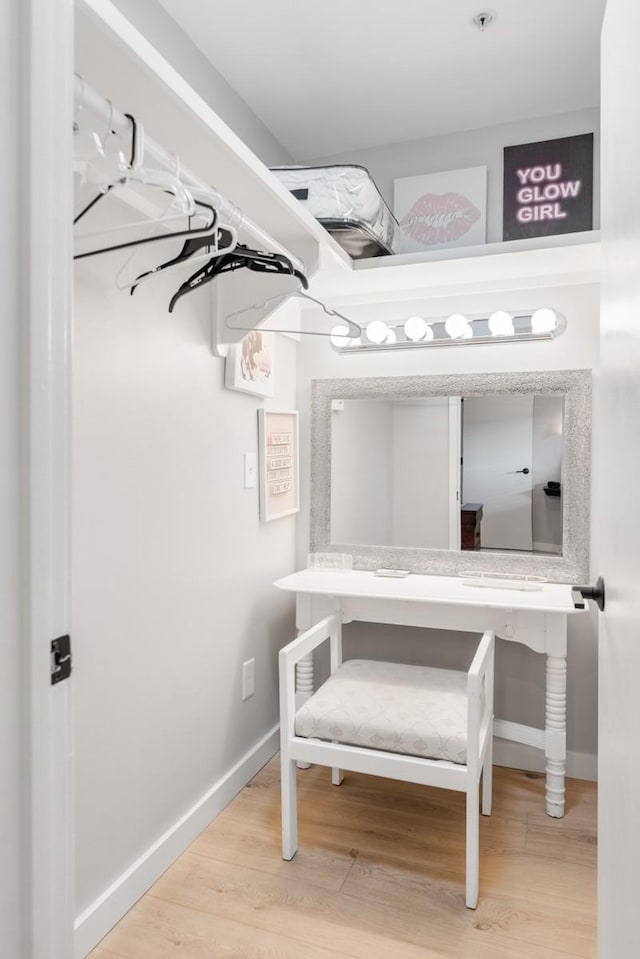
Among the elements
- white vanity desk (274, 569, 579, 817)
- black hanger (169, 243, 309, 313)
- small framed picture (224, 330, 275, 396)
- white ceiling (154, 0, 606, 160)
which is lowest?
white vanity desk (274, 569, 579, 817)

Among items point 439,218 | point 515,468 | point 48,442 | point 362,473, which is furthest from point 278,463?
point 48,442

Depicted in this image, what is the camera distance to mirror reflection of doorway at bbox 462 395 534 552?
2.33 meters

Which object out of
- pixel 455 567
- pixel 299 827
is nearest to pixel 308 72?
pixel 455 567

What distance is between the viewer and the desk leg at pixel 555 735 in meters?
2.01

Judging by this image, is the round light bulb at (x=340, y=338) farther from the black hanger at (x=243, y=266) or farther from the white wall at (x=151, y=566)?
the black hanger at (x=243, y=266)

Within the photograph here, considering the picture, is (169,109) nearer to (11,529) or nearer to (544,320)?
(11,529)

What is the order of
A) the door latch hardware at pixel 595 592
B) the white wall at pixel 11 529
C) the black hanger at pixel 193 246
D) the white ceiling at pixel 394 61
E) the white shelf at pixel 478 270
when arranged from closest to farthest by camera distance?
the white wall at pixel 11 529 → the door latch hardware at pixel 595 592 → the black hanger at pixel 193 246 → the white ceiling at pixel 394 61 → the white shelf at pixel 478 270

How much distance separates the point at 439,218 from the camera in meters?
2.35

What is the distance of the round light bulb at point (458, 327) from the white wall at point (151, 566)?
0.83 meters

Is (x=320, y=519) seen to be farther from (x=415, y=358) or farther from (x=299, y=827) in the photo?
(x=299, y=827)

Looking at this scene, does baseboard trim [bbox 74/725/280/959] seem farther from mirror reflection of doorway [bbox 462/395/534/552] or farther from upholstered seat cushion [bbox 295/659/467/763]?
mirror reflection of doorway [bbox 462/395/534/552]

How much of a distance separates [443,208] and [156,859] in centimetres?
240

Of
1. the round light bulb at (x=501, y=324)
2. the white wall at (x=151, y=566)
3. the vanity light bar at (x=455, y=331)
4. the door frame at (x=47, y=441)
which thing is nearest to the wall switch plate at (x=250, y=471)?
the white wall at (x=151, y=566)

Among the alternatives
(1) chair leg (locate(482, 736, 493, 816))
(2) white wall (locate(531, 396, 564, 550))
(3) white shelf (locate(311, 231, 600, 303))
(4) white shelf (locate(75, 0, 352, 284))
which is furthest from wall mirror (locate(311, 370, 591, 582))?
(4) white shelf (locate(75, 0, 352, 284))
